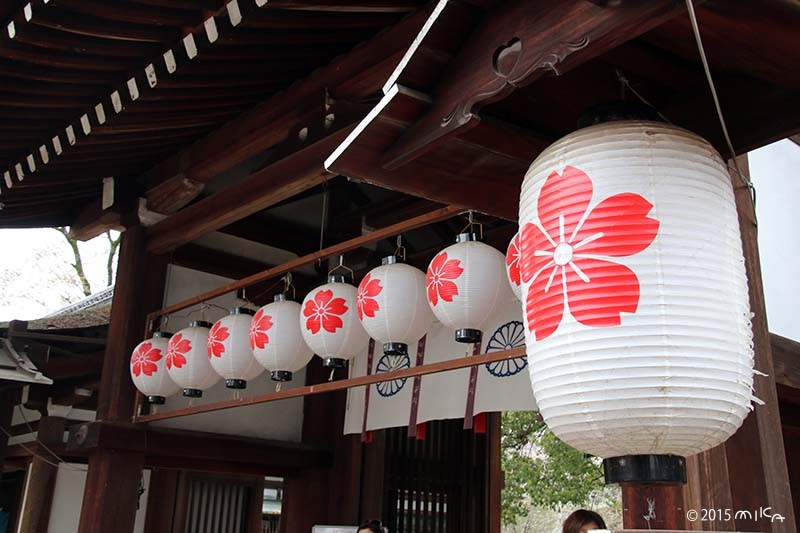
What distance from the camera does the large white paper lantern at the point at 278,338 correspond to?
15.0 feet

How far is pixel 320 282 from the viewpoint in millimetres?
7055

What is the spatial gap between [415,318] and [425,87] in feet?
5.93

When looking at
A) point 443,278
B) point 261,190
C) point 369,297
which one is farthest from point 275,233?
point 443,278

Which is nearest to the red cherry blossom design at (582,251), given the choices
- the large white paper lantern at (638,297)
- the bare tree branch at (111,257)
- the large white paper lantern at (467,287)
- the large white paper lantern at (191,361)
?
the large white paper lantern at (638,297)

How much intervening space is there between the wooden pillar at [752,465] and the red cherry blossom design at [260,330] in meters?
2.60

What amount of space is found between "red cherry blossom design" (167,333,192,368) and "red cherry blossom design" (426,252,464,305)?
227 cm

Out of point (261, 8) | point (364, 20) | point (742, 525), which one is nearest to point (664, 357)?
point (742, 525)

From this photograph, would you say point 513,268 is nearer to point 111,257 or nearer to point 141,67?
point 141,67

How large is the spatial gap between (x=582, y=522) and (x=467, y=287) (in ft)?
4.55

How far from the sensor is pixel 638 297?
1.91 metres

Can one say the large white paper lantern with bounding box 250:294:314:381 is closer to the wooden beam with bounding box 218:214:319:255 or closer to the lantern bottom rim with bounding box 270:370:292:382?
the lantern bottom rim with bounding box 270:370:292:382

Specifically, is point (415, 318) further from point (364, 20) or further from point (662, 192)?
point (662, 192)

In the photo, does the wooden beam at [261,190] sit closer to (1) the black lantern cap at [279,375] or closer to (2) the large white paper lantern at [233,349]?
(2) the large white paper lantern at [233,349]

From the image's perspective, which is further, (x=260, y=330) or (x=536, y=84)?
(x=260, y=330)
